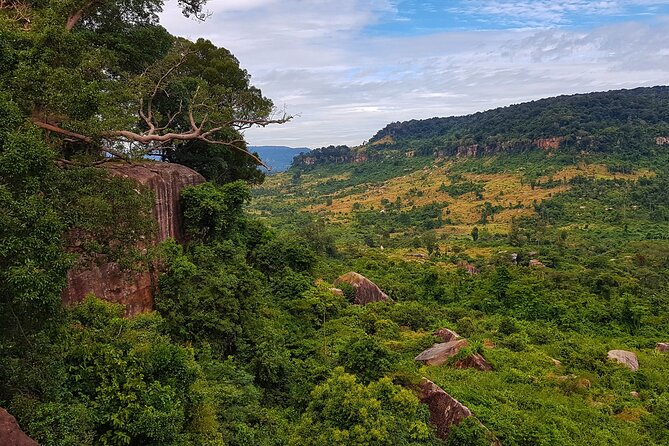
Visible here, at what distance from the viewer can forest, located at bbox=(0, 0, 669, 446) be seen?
25.7 feet

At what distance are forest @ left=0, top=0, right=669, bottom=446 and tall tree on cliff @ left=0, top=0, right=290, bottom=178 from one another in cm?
6

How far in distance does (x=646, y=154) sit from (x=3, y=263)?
121 m

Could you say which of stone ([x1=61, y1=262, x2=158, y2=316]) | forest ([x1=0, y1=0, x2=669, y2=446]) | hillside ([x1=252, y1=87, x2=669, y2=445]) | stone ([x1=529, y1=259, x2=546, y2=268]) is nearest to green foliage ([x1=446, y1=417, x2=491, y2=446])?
forest ([x1=0, y1=0, x2=669, y2=446])

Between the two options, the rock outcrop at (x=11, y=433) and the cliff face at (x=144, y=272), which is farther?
the cliff face at (x=144, y=272)

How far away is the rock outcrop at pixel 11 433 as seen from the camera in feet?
21.5

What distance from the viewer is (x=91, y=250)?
30.4ft

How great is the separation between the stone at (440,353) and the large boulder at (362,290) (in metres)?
7.84

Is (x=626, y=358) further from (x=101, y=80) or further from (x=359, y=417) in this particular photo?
(x=101, y=80)

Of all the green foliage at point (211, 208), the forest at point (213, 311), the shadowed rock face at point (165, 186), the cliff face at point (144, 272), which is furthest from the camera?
the green foliage at point (211, 208)

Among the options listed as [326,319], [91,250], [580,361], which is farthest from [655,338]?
[91,250]

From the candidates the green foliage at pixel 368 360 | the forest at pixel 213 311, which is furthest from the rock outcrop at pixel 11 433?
the green foliage at pixel 368 360

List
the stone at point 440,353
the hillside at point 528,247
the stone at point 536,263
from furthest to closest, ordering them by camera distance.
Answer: the stone at point 536,263 → the stone at point 440,353 → the hillside at point 528,247

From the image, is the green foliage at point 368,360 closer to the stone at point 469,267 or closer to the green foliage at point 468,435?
the green foliage at point 468,435

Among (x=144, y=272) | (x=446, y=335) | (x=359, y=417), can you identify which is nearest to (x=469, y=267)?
(x=446, y=335)
